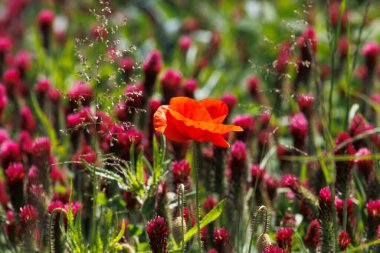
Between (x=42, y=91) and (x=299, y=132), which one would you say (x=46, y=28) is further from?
(x=299, y=132)

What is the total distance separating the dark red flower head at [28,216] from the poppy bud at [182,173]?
56 cm

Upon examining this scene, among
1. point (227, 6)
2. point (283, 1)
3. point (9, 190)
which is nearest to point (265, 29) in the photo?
point (283, 1)

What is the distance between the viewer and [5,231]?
9.84 ft

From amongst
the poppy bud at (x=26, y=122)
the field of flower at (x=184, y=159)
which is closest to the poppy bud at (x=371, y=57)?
the field of flower at (x=184, y=159)

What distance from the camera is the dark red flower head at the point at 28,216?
2.77 metres

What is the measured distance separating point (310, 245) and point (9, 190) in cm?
120

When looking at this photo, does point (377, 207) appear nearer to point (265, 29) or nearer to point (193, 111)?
point (193, 111)

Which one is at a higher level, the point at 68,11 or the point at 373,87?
the point at 68,11

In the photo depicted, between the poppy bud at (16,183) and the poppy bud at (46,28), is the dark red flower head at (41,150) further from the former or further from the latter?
the poppy bud at (46,28)

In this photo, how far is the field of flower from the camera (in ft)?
7.91

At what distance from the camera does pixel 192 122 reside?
2.13 metres

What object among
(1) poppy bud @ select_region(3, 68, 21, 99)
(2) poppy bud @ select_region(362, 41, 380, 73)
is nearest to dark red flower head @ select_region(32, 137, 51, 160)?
(1) poppy bud @ select_region(3, 68, 21, 99)

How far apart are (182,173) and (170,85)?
1.01 m

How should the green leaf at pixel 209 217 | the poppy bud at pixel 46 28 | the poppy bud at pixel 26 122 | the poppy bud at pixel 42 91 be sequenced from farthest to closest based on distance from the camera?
1. the poppy bud at pixel 46 28
2. the poppy bud at pixel 42 91
3. the poppy bud at pixel 26 122
4. the green leaf at pixel 209 217
